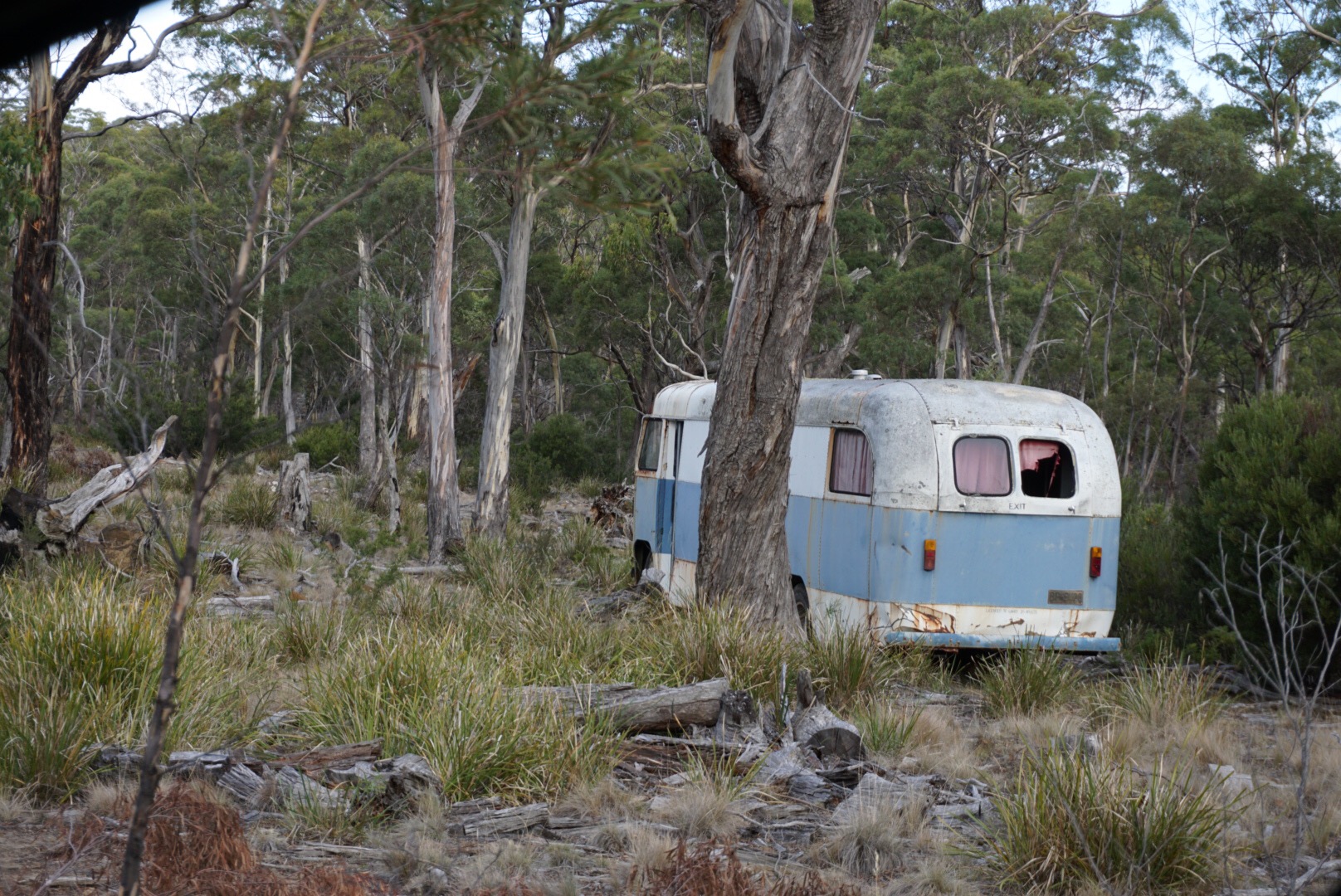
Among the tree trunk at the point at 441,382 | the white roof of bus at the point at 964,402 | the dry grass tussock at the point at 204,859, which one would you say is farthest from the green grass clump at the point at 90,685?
the tree trunk at the point at 441,382

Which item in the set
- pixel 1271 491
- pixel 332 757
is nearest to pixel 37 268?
pixel 332 757

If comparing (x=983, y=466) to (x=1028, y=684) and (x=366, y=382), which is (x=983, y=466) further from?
(x=366, y=382)

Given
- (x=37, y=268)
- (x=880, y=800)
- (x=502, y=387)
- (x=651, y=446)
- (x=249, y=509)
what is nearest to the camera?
(x=880, y=800)

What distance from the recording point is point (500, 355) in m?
17.9

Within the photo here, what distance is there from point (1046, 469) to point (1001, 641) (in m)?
1.39

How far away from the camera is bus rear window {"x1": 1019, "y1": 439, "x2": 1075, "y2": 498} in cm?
941

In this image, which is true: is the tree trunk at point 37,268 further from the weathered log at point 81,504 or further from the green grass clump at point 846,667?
the green grass clump at point 846,667

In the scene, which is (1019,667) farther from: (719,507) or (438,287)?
(438,287)

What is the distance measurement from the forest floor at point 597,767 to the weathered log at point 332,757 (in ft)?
0.08

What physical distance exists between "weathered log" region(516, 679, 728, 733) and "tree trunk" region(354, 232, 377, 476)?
18818mm

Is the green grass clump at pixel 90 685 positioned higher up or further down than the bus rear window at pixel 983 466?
further down

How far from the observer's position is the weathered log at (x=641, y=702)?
20.7 ft

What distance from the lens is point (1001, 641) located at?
918 centimetres

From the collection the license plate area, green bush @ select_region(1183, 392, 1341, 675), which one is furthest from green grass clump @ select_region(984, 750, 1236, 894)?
the license plate area
